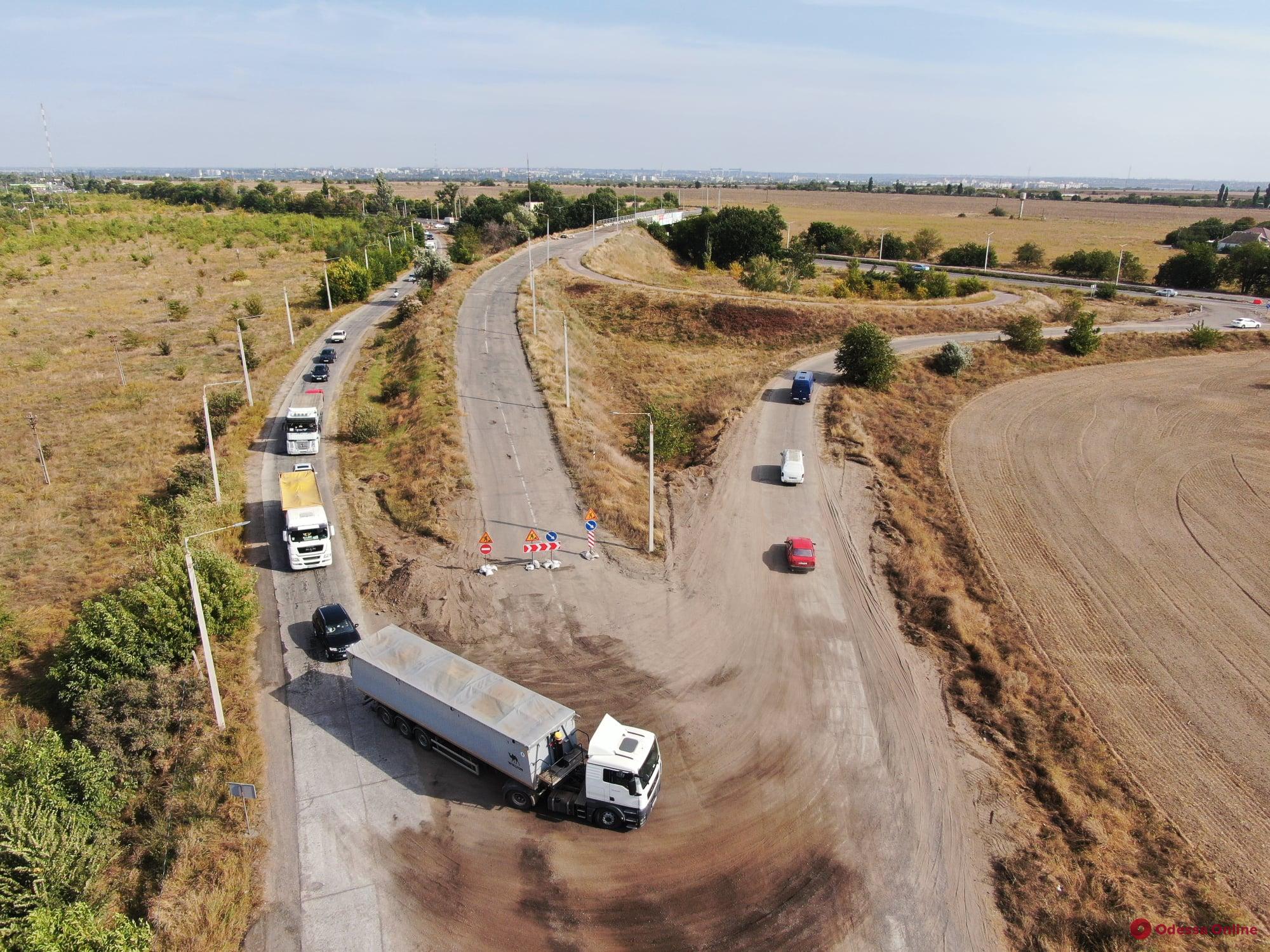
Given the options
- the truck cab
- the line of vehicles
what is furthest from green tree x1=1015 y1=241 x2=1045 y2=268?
the truck cab

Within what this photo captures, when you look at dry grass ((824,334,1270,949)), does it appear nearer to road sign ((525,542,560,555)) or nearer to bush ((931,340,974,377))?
road sign ((525,542,560,555))

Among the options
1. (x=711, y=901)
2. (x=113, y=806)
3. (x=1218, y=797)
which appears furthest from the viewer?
(x=1218, y=797)

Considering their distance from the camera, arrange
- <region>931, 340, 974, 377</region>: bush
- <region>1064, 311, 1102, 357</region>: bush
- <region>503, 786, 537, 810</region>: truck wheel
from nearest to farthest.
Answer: <region>503, 786, 537, 810</region>: truck wheel → <region>931, 340, 974, 377</region>: bush → <region>1064, 311, 1102, 357</region>: bush

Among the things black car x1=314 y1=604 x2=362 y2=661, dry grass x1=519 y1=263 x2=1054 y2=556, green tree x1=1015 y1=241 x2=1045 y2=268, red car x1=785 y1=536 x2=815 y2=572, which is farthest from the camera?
green tree x1=1015 y1=241 x2=1045 y2=268

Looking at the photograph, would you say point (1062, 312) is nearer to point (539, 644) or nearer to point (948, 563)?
point (948, 563)

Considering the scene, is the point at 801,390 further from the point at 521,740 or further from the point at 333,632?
the point at 521,740

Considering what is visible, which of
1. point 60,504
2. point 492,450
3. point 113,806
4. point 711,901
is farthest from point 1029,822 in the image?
point 60,504

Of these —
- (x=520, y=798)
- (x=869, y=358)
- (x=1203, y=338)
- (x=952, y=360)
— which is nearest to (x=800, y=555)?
(x=520, y=798)
